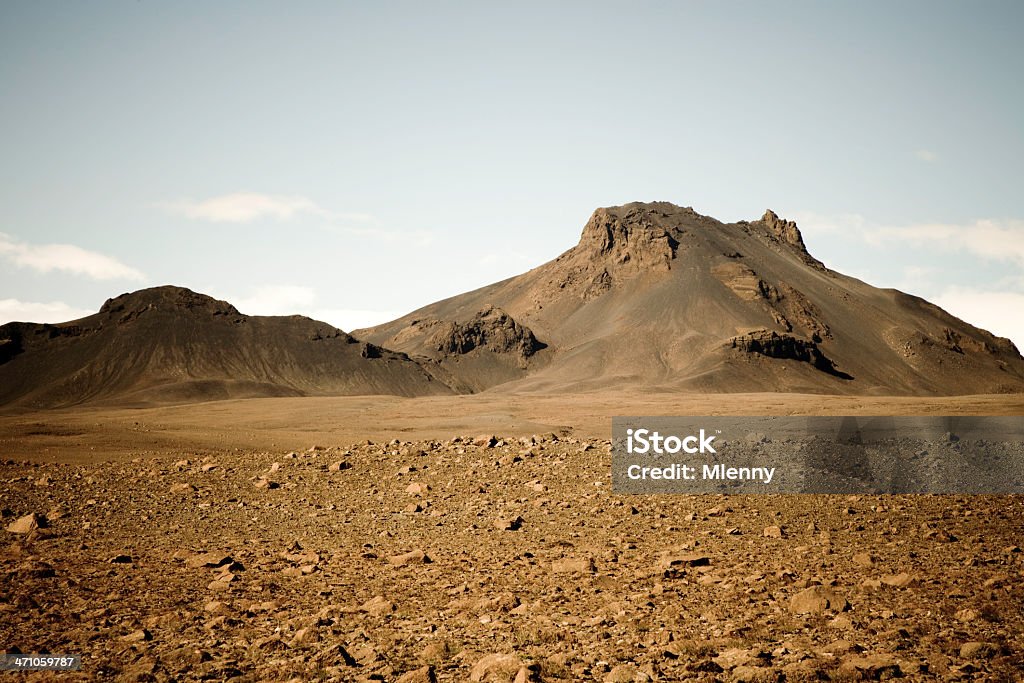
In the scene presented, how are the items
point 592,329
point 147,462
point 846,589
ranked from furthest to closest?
1. point 592,329
2. point 147,462
3. point 846,589

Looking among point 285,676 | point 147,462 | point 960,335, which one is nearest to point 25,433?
point 147,462

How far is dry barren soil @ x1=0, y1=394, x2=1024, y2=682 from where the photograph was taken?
8.62 m

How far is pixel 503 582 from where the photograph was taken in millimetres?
11656

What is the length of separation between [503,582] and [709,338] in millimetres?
142292

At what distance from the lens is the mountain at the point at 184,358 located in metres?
115

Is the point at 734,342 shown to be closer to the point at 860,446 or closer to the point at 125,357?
the point at 125,357

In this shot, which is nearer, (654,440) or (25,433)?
(654,440)

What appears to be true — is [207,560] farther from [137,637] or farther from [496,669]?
[496,669]

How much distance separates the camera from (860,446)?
705 inches

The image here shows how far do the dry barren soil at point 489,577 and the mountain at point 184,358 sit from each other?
96358mm

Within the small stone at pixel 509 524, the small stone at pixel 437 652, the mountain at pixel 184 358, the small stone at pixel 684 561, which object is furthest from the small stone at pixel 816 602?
the mountain at pixel 184 358

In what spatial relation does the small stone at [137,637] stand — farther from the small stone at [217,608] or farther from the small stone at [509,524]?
the small stone at [509,524]

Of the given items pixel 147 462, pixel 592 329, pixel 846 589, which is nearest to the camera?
pixel 846 589

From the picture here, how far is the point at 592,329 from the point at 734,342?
4550 centimetres
